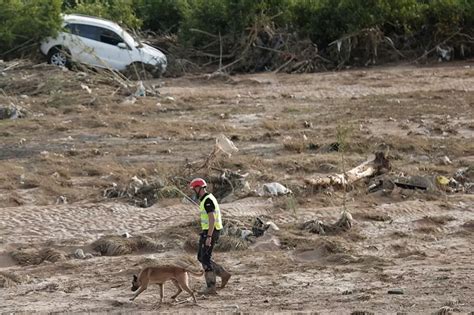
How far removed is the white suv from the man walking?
16.3 meters

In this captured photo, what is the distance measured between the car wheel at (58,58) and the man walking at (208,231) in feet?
54.1

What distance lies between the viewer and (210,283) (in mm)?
10703

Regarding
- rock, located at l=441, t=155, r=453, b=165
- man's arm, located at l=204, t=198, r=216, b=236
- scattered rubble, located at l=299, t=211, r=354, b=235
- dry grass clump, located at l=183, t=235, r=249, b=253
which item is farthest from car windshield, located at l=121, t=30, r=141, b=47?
man's arm, located at l=204, t=198, r=216, b=236

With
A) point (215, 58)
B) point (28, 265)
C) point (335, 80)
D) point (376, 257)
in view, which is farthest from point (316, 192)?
point (215, 58)

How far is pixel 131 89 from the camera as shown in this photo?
2377 cm

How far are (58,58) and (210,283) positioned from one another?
55.9ft

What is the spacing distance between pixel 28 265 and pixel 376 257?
3868 millimetres

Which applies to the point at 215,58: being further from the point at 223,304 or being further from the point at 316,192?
the point at 223,304

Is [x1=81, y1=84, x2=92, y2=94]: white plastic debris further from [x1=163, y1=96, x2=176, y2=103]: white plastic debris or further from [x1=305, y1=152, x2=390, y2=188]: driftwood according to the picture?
[x1=305, y1=152, x2=390, y2=188]: driftwood

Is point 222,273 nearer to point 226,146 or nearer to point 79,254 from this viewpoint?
point 79,254

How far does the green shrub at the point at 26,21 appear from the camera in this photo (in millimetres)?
26641

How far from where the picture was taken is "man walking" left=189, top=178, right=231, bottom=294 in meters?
10.5

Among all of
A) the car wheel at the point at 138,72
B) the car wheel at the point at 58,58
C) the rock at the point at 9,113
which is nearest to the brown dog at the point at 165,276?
the rock at the point at 9,113

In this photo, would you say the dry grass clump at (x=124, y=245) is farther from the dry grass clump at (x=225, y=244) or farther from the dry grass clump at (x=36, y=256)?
the dry grass clump at (x=36, y=256)
